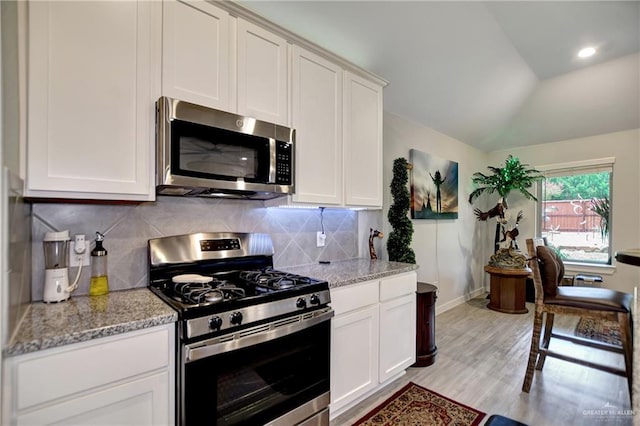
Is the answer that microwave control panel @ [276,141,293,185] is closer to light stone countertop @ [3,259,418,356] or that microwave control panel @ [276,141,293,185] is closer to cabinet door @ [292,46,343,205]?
cabinet door @ [292,46,343,205]

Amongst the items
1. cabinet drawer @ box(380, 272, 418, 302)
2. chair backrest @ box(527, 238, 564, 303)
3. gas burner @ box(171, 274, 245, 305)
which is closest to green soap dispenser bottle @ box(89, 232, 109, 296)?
gas burner @ box(171, 274, 245, 305)

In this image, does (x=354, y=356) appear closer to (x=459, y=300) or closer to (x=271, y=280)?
(x=271, y=280)

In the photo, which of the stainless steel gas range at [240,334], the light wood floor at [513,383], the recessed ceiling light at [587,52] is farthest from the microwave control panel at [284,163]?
the recessed ceiling light at [587,52]

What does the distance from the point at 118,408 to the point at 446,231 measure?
413 cm

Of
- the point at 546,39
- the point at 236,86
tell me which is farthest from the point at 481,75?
the point at 236,86

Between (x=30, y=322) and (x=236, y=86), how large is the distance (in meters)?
1.44

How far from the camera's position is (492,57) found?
3.26 meters

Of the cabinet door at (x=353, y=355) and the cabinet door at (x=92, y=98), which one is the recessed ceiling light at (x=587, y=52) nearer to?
the cabinet door at (x=353, y=355)

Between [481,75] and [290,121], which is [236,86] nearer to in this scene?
[290,121]

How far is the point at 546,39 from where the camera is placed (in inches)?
123

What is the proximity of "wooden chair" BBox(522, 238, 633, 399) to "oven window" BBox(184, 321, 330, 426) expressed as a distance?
1.66 m

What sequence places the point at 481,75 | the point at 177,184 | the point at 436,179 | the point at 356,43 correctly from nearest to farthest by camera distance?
the point at 177,184
the point at 356,43
the point at 481,75
the point at 436,179

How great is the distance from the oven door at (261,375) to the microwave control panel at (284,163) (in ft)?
2.69

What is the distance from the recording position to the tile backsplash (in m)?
1.47
